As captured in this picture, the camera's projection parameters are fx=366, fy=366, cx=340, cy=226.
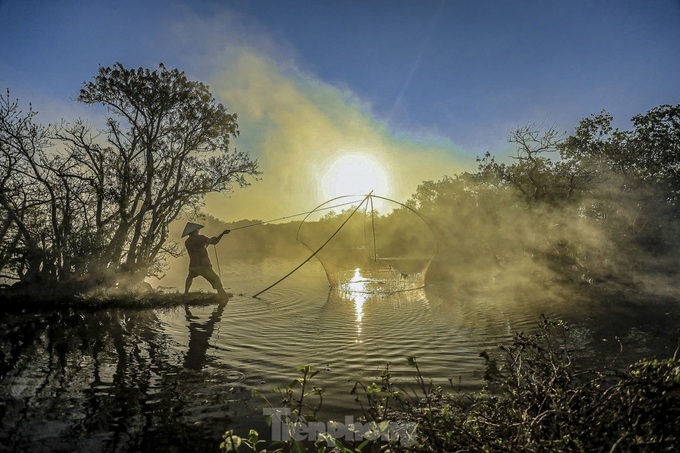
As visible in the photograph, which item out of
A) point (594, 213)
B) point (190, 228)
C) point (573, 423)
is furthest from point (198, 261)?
point (594, 213)

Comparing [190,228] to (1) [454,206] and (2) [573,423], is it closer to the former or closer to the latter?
(2) [573,423]

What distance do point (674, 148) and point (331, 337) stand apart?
87.6ft

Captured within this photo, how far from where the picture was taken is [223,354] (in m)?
7.70

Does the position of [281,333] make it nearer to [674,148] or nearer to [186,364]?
[186,364]

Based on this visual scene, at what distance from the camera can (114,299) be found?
13352 millimetres

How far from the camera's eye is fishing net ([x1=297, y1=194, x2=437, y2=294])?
19.6m

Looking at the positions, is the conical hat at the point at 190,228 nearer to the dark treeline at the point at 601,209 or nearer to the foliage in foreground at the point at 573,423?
the foliage in foreground at the point at 573,423

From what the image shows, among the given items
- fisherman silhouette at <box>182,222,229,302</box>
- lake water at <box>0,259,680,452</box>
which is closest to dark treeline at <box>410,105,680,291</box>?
lake water at <box>0,259,680,452</box>

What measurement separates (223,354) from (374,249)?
470 inches

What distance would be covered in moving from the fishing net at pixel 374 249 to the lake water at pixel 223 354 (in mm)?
4751

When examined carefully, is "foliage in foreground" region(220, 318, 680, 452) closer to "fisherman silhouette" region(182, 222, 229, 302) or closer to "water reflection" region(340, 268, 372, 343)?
"water reflection" region(340, 268, 372, 343)

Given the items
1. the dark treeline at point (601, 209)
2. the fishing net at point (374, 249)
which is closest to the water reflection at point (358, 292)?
the fishing net at point (374, 249)


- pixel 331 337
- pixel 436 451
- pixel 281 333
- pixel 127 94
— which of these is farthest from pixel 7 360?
pixel 127 94

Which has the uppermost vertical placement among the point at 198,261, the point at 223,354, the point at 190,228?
the point at 190,228
